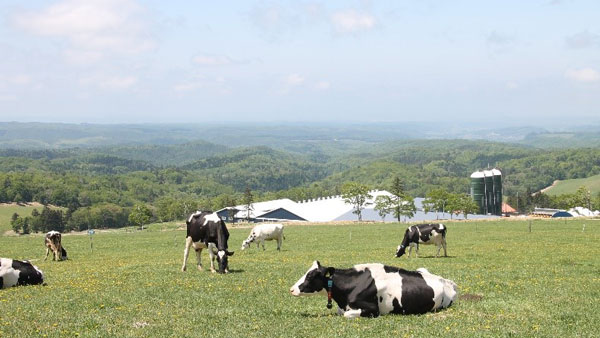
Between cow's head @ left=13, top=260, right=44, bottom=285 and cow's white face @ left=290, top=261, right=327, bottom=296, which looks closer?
cow's white face @ left=290, top=261, right=327, bottom=296

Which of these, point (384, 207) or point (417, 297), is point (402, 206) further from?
point (417, 297)

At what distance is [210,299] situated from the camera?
52.8ft

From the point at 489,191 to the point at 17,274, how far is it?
135m

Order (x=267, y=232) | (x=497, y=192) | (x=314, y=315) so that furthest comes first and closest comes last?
(x=497, y=192) → (x=267, y=232) → (x=314, y=315)

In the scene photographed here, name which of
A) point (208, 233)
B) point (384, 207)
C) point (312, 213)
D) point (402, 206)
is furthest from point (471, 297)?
point (312, 213)

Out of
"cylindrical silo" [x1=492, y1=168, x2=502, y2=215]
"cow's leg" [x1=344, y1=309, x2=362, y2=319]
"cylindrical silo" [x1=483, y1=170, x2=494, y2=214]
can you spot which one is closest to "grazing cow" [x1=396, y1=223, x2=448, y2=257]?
"cow's leg" [x1=344, y1=309, x2=362, y2=319]

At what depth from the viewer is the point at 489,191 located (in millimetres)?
141500

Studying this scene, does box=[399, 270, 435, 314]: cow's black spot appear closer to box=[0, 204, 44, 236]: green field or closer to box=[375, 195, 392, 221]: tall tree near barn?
box=[375, 195, 392, 221]: tall tree near barn

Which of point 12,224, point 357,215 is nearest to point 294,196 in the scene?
point 357,215

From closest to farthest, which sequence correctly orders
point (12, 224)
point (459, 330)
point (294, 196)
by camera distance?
point (459, 330) < point (12, 224) < point (294, 196)

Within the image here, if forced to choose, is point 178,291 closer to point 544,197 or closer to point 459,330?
point 459,330

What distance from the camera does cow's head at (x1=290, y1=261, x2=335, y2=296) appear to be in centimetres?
1428

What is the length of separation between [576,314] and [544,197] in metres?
167

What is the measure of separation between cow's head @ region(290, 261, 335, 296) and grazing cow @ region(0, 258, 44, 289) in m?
10.8
